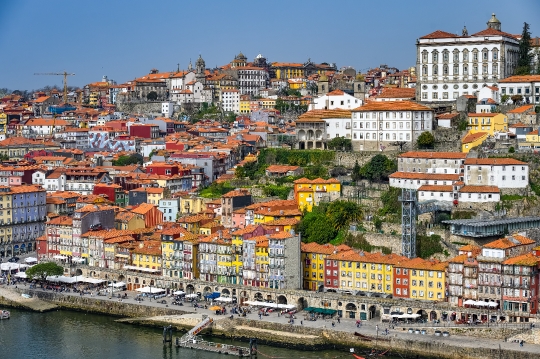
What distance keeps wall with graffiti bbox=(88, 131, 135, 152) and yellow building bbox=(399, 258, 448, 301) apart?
1273 inches

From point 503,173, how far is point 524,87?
8752mm

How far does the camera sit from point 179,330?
37.7m

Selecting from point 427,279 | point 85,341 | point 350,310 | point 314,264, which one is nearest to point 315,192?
point 314,264

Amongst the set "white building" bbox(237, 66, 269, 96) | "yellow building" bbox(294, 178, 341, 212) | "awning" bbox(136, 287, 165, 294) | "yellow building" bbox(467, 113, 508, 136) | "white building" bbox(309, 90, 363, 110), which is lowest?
"awning" bbox(136, 287, 165, 294)

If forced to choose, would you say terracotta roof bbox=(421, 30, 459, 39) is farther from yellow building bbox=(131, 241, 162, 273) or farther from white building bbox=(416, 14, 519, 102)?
yellow building bbox=(131, 241, 162, 273)

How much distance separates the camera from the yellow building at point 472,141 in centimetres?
4391

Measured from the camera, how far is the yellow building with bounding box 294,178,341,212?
4375 cm

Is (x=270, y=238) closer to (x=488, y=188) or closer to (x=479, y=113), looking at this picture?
(x=488, y=188)

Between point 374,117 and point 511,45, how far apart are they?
7.79 metres

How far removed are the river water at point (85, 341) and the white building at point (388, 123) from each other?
14.3 m

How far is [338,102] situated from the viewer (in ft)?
177

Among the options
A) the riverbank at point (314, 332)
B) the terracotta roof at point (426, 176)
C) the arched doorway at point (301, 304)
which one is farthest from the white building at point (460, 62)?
the riverbank at point (314, 332)

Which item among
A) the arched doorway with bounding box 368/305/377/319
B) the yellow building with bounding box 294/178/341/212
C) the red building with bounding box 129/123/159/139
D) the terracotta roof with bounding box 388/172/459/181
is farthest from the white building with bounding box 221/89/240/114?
the arched doorway with bounding box 368/305/377/319

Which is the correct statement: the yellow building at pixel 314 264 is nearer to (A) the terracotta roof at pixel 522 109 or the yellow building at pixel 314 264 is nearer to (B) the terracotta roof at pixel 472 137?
(B) the terracotta roof at pixel 472 137
